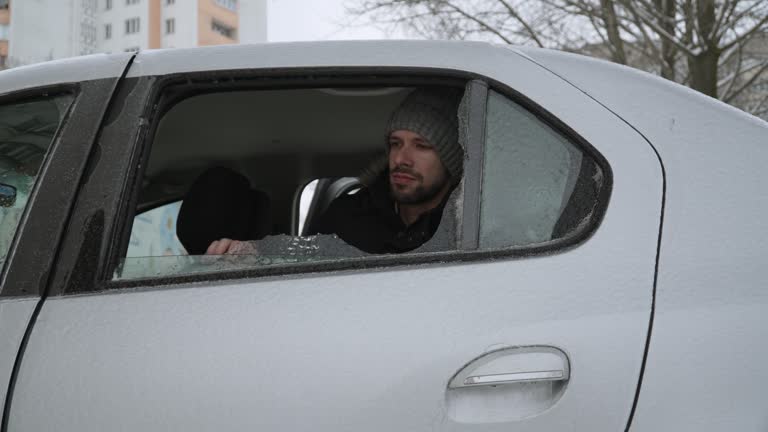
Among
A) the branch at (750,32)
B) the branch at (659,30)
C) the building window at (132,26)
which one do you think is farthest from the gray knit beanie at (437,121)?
the building window at (132,26)

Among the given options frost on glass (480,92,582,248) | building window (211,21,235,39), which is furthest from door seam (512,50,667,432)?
building window (211,21,235,39)

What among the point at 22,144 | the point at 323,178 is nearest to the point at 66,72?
the point at 22,144

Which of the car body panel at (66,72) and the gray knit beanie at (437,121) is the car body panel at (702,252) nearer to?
the gray knit beanie at (437,121)

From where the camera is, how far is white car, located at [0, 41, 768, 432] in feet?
3.71

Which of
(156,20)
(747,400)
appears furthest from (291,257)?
(156,20)

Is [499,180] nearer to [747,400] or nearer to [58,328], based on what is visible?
[747,400]

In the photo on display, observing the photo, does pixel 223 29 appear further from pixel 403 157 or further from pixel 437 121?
pixel 437 121

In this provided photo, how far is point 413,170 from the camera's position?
93.4 inches

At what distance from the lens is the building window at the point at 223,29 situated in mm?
34938

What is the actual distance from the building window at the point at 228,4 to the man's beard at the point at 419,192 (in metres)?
35.5

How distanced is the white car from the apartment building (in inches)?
679

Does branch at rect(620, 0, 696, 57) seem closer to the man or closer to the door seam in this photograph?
the man

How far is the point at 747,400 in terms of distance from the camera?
3.71 feet

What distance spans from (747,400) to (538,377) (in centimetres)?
35
